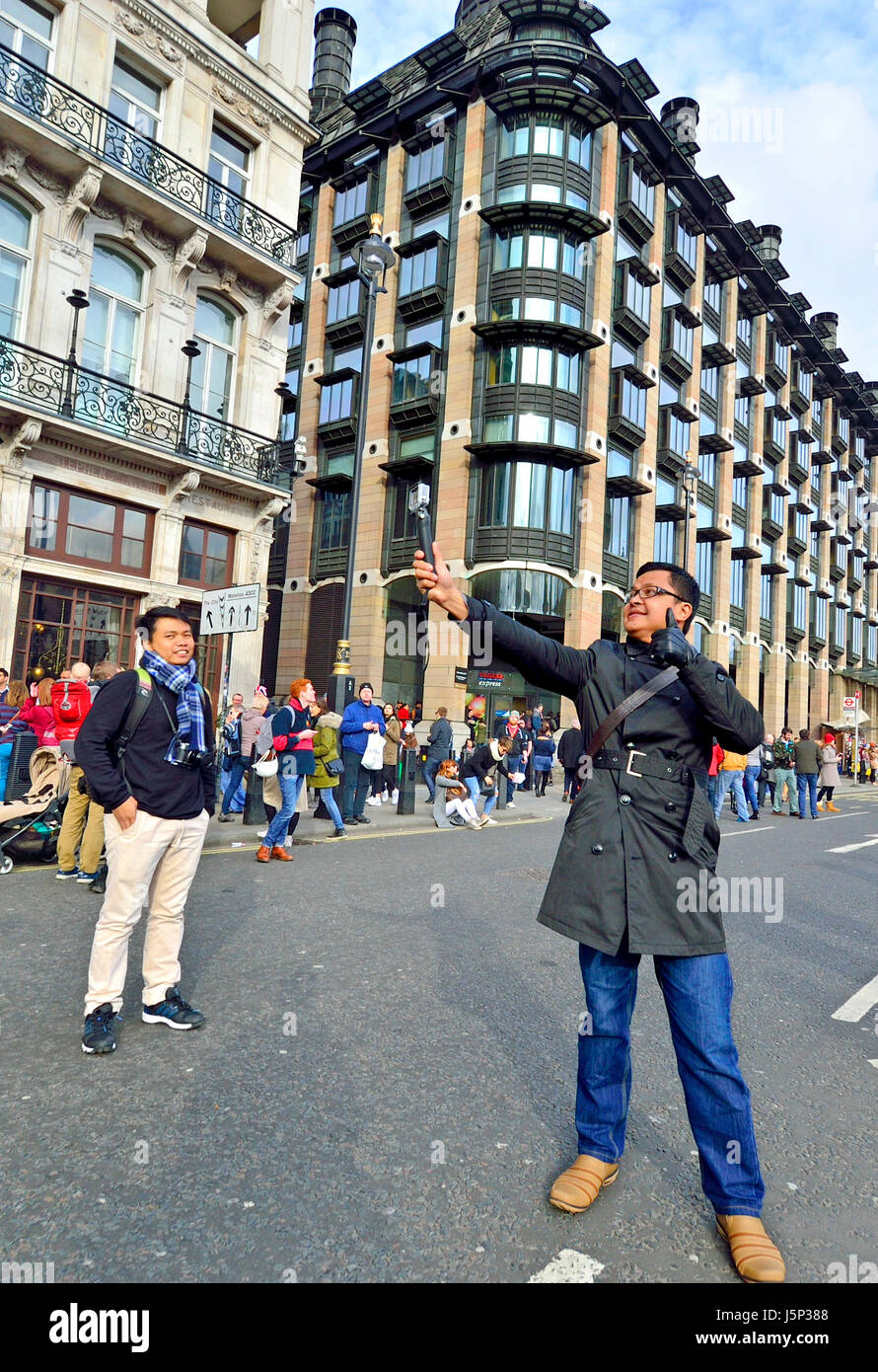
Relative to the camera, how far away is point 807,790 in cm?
1855

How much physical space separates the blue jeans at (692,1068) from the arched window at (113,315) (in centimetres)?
1643

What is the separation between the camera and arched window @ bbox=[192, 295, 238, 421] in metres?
17.7

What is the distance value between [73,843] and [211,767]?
3616mm

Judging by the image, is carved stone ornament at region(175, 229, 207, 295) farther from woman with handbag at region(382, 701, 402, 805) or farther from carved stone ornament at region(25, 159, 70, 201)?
woman with handbag at region(382, 701, 402, 805)

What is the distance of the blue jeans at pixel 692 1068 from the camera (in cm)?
242

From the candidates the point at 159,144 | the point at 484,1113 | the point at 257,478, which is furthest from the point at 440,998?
the point at 159,144

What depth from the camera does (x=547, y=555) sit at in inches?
1073

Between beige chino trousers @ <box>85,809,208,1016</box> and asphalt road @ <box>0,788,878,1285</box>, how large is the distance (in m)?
0.25

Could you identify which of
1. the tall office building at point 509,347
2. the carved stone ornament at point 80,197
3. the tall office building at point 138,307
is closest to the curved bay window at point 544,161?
the tall office building at point 509,347

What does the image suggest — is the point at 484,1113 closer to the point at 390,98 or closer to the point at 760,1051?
the point at 760,1051

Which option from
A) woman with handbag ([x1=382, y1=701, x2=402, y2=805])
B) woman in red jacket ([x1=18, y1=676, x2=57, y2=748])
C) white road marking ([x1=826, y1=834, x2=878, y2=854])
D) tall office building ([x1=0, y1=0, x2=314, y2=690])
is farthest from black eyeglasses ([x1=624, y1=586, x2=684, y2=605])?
tall office building ([x1=0, y1=0, x2=314, y2=690])

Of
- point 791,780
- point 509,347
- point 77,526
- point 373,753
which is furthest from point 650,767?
point 509,347

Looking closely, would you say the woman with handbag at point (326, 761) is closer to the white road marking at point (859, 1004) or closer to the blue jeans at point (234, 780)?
the blue jeans at point (234, 780)

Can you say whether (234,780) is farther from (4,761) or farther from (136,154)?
(136,154)
